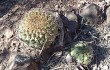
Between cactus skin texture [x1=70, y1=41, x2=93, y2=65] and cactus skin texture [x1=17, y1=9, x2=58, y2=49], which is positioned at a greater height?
cactus skin texture [x1=17, y1=9, x2=58, y2=49]

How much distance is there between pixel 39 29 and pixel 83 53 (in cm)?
56

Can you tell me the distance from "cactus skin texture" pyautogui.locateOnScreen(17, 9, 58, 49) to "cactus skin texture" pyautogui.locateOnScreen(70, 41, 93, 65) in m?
0.29

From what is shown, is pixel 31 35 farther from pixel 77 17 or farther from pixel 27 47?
pixel 77 17

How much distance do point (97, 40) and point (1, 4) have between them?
4.99 ft

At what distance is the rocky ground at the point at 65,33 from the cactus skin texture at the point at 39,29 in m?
0.22

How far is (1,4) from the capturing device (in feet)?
13.9

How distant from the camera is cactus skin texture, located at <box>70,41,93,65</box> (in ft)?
10.7

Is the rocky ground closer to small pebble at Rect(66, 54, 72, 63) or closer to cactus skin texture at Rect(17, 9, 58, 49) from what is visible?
small pebble at Rect(66, 54, 72, 63)

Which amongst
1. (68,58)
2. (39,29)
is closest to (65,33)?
(68,58)

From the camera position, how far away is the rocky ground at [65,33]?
3.39 m

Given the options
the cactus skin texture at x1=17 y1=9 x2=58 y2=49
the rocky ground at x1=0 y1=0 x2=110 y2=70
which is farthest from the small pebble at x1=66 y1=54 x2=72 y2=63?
the cactus skin texture at x1=17 y1=9 x2=58 y2=49

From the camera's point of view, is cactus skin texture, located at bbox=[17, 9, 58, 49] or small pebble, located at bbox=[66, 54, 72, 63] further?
small pebble, located at bbox=[66, 54, 72, 63]

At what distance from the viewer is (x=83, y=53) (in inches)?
129

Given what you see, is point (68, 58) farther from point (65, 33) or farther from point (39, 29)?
point (39, 29)
